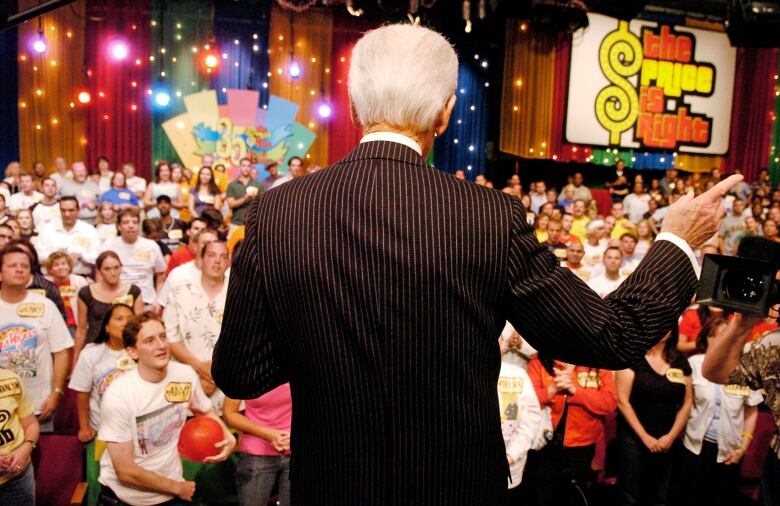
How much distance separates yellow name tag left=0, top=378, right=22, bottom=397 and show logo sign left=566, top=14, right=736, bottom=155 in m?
12.0

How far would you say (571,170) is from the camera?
1416 centimetres

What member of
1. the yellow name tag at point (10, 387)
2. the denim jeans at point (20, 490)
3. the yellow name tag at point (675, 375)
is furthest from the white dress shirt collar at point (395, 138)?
the yellow name tag at point (675, 375)

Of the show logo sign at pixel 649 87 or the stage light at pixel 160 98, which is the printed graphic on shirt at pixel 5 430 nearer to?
the stage light at pixel 160 98

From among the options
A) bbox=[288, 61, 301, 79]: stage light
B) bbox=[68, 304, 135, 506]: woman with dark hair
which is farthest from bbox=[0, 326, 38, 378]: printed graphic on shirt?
bbox=[288, 61, 301, 79]: stage light

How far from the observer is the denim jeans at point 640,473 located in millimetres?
4086

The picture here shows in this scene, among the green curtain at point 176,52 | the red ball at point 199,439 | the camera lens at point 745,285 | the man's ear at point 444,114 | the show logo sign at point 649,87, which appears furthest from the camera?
the show logo sign at point 649,87

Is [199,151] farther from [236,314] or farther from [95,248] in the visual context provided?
[236,314]

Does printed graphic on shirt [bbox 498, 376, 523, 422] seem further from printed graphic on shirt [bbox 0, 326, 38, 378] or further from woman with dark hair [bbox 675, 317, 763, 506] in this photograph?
printed graphic on shirt [bbox 0, 326, 38, 378]

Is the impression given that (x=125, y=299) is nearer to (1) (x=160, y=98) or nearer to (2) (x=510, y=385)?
(2) (x=510, y=385)

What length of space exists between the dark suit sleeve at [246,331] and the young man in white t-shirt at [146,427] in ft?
6.97

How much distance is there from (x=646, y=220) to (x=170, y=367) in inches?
320

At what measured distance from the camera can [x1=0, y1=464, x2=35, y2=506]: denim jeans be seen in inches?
118

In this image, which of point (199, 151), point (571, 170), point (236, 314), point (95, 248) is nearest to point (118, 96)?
point (199, 151)

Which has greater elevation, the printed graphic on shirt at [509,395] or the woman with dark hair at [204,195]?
the woman with dark hair at [204,195]
